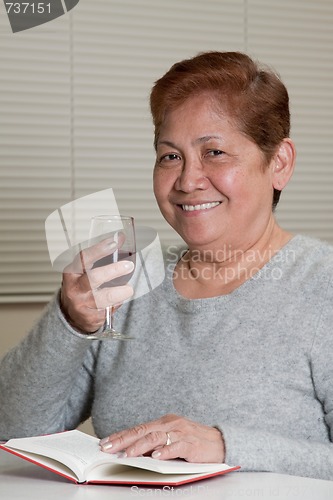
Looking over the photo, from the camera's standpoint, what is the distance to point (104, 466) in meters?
1.24

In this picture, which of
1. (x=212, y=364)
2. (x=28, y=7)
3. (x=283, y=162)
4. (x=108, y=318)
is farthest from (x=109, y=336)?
(x=28, y=7)

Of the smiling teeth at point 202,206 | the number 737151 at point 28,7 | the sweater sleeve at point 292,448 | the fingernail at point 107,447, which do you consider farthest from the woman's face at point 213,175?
the number 737151 at point 28,7

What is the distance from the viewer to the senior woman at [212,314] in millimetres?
1587

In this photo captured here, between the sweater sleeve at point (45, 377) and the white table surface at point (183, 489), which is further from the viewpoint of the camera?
the sweater sleeve at point (45, 377)

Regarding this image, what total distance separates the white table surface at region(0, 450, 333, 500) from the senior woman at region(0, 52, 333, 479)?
24 cm

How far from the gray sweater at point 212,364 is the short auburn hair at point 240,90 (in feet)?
0.82

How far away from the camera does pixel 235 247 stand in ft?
5.83

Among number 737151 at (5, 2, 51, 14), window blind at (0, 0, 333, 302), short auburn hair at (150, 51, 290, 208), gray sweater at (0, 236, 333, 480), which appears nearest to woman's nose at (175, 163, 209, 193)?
short auburn hair at (150, 51, 290, 208)

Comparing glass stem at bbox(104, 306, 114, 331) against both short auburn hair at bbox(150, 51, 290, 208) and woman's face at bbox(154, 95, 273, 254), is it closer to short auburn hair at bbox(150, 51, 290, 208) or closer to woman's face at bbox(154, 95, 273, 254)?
woman's face at bbox(154, 95, 273, 254)

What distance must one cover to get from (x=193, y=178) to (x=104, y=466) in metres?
0.70

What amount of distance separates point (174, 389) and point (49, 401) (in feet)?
0.93

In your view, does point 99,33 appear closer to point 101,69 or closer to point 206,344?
point 101,69

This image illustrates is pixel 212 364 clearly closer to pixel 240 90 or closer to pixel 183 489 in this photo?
pixel 183 489

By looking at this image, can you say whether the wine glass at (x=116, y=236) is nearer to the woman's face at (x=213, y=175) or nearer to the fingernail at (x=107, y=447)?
the fingernail at (x=107, y=447)
